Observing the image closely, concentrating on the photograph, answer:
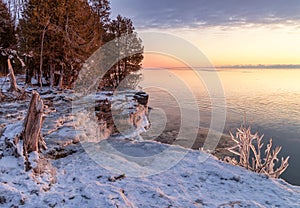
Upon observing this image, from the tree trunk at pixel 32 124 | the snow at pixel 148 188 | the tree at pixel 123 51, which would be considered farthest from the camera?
the tree at pixel 123 51

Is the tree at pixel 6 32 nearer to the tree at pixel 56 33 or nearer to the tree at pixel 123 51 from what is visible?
the tree at pixel 56 33

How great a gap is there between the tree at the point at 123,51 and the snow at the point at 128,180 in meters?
20.7

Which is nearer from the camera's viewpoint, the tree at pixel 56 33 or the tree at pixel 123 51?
the tree at pixel 56 33

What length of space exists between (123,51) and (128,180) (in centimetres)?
2472

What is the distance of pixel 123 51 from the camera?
2909 cm

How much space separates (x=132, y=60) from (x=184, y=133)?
12.9 metres

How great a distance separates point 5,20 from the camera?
943 inches

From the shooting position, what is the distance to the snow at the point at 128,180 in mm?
4828

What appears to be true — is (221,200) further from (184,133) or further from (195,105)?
(195,105)

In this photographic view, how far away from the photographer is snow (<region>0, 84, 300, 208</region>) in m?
4.83

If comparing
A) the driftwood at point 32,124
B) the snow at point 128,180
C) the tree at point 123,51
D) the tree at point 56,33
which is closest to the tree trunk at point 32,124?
the driftwood at point 32,124

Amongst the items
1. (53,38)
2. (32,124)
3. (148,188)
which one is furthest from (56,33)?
(148,188)

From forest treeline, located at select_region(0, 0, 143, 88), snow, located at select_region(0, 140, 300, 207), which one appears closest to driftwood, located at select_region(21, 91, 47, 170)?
snow, located at select_region(0, 140, 300, 207)

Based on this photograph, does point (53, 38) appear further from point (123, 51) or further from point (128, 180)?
point (128, 180)
